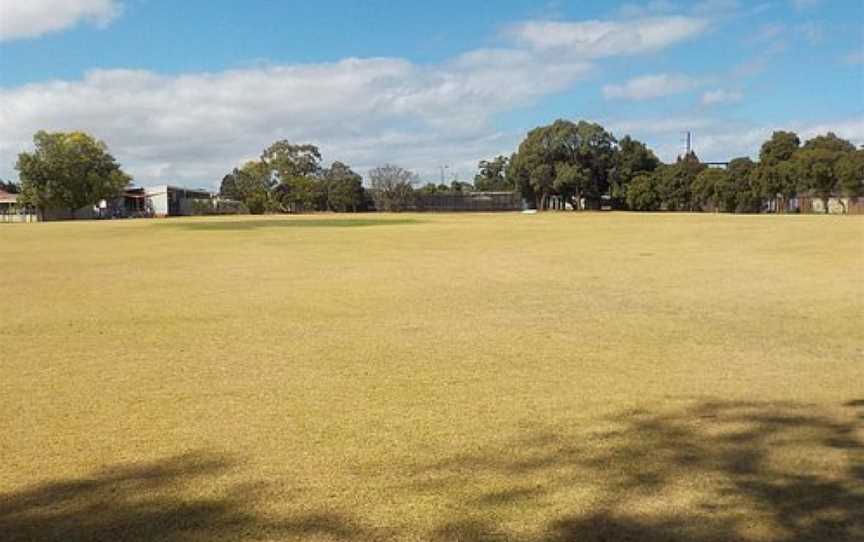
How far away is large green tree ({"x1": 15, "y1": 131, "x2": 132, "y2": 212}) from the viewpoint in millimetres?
83812

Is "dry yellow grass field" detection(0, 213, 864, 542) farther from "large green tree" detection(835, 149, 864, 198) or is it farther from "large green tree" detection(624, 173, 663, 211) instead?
"large green tree" detection(624, 173, 663, 211)

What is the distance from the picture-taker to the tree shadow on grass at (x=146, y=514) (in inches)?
150

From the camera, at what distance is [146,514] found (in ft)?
13.3

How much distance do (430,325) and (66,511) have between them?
653cm

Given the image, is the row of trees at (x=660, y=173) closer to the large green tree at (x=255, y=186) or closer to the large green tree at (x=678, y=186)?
the large green tree at (x=678, y=186)

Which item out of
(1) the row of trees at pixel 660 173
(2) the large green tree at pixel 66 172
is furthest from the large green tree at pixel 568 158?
(2) the large green tree at pixel 66 172

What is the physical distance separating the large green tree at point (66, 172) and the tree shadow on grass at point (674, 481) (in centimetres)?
8969

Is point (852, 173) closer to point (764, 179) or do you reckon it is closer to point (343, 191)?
point (764, 179)

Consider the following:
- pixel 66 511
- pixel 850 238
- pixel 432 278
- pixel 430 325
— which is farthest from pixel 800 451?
pixel 850 238

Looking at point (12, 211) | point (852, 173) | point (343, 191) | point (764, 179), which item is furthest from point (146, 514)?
point (12, 211)

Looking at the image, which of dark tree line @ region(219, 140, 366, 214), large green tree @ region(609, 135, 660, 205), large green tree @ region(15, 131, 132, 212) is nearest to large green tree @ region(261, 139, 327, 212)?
dark tree line @ region(219, 140, 366, 214)

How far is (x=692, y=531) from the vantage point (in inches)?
151

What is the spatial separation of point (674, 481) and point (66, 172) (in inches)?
3584

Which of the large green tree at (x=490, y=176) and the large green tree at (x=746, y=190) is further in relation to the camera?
the large green tree at (x=490, y=176)
